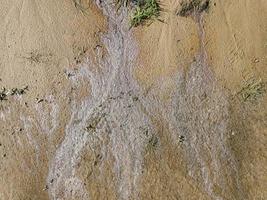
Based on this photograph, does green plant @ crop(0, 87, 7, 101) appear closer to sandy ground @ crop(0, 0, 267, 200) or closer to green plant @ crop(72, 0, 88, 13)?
sandy ground @ crop(0, 0, 267, 200)

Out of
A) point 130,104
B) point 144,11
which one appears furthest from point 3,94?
point 144,11

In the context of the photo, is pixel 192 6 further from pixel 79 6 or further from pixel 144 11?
pixel 79 6

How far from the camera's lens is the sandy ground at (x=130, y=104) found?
567 centimetres

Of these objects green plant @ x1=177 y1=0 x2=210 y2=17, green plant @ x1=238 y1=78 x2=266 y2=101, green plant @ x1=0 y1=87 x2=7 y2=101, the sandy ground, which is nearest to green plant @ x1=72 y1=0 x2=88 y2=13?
the sandy ground

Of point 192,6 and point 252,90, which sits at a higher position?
point 192,6

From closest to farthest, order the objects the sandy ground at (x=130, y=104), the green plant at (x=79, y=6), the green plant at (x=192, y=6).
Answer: the sandy ground at (x=130, y=104), the green plant at (x=192, y=6), the green plant at (x=79, y=6)

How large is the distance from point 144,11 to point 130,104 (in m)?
1.01

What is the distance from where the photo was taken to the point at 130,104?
5.86 m

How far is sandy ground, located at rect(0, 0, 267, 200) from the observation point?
5668mm

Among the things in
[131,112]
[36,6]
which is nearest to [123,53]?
[131,112]

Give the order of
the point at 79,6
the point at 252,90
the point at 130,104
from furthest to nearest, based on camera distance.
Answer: the point at 79,6 → the point at 130,104 → the point at 252,90

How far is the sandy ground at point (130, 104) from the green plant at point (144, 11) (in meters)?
0.08

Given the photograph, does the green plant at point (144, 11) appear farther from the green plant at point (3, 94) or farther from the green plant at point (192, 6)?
the green plant at point (3, 94)

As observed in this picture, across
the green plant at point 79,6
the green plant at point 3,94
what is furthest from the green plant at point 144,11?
the green plant at point 3,94
